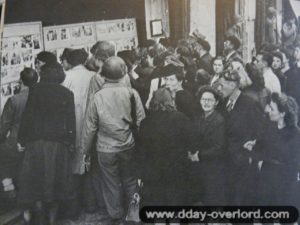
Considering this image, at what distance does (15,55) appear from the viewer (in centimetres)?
280

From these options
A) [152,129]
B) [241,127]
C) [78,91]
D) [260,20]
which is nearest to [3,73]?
[78,91]

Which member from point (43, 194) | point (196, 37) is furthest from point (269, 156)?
point (43, 194)

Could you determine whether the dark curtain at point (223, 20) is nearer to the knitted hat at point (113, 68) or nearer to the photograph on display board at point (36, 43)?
the knitted hat at point (113, 68)

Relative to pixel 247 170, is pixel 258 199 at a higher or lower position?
lower

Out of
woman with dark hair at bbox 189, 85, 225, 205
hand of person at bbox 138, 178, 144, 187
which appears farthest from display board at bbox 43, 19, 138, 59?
hand of person at bbox 138, 178, 144, 187

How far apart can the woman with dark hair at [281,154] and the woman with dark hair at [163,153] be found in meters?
0.49

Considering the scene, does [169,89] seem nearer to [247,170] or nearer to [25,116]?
[247,170]

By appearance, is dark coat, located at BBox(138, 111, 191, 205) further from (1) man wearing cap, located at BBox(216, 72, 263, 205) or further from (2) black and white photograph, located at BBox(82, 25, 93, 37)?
(2) black and white photograph, located at BBox(82, 25, 93, 37)

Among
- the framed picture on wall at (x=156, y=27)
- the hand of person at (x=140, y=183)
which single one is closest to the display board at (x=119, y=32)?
the framed picture on wall at (x=156, y=27)

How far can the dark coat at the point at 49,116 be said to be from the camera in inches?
108

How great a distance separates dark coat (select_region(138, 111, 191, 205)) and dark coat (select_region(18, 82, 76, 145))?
0.49m

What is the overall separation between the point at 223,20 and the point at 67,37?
3.37 ft

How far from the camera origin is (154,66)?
2768mm

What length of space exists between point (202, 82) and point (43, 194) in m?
1.27
